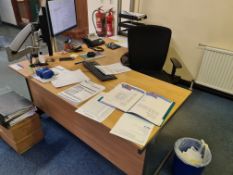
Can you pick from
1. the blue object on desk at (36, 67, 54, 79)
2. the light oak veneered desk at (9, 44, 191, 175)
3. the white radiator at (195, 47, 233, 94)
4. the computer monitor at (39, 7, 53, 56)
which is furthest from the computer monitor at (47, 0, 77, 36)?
the white radiator at (195, 47, 233, 94)

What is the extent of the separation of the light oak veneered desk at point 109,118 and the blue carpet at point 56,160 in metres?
0.16

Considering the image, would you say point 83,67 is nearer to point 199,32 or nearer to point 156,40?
point 156,40

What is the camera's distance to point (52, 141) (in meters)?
1.98

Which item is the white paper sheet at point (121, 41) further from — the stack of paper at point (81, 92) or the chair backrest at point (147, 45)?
the stack of paper at point (81, 92)

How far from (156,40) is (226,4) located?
96 cm

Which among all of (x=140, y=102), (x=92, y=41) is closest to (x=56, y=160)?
(x=140, y=102)

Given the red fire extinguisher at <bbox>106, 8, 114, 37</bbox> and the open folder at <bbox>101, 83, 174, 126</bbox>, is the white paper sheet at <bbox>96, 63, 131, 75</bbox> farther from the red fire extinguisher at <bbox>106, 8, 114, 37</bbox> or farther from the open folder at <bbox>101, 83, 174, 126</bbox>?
the red fire extinguisher at <bbox>106, 8, 114, 37</bbox>

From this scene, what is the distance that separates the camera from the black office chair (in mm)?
2025

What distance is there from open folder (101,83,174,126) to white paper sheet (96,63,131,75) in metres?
0.26

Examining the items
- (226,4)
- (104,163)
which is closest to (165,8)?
(226,4)

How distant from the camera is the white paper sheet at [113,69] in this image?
5.68ft

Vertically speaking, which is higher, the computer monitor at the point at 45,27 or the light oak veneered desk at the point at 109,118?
the computer monitor at the point at 45,27

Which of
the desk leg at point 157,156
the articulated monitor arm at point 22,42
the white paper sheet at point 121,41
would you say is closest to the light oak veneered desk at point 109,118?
the desk leg at point 157,156

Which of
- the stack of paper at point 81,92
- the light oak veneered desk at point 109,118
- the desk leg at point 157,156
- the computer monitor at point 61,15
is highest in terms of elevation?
the computer monitor at point 61,15
